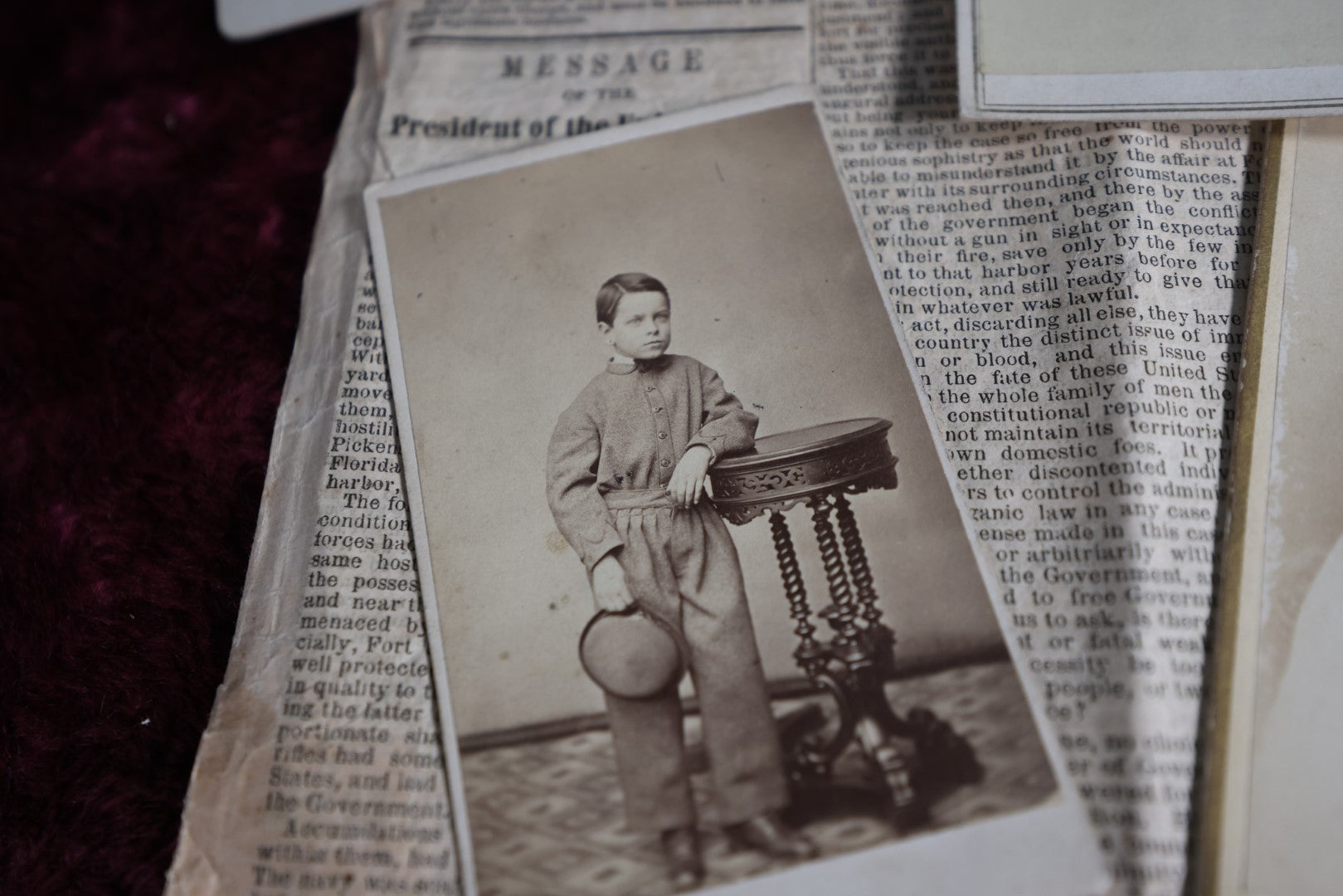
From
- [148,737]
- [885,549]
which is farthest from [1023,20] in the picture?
[148,737]

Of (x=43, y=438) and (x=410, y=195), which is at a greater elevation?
(x=410, y=195)

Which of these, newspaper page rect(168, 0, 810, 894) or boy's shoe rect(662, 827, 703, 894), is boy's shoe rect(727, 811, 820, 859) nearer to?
boy's shoe rect(662, 827, 703, 894)

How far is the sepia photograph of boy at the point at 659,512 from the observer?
361 mm

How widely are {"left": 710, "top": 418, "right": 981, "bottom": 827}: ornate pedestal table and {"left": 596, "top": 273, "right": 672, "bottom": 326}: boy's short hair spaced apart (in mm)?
101

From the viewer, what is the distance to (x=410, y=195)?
1.63 feet

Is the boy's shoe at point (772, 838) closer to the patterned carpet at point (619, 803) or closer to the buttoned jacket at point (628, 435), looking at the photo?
the patterned carpet at point (619, 803)

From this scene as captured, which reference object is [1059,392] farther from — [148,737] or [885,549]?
[148,737]

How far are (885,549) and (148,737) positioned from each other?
345 mm

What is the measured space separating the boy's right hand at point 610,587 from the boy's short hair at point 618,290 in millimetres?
128

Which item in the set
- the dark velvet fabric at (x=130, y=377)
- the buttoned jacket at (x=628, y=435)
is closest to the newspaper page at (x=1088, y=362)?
the buttoned jacket at (x=628, y=435)

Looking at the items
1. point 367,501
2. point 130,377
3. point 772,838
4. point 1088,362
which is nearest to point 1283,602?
point 1088,362

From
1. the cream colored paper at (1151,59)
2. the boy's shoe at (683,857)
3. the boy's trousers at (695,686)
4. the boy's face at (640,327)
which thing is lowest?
the boy's shoe at (683,857)

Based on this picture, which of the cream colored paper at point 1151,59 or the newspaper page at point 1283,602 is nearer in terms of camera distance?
the newspaper page at point 1283,602

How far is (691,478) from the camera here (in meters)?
0.41
